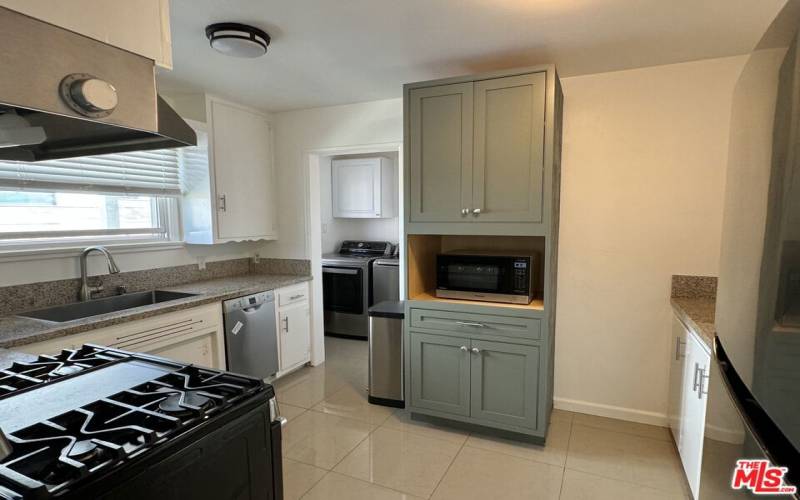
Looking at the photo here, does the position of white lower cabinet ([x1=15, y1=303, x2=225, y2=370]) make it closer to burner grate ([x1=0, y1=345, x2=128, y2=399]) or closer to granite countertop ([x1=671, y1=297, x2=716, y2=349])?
burner grate ([x1=0, y1=345, x2=128, y2=399])

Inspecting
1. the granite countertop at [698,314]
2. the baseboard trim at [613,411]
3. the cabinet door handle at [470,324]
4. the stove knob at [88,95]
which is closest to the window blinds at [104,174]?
the stove knob at [88,95]

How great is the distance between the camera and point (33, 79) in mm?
757

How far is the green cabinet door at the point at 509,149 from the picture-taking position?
2.31m

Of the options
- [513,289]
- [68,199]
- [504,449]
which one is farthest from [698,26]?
[68,199]

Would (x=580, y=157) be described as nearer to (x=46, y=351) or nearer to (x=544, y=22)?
(x=544, y=22)

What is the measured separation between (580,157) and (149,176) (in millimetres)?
3015

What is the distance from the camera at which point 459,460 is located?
2.40 metres

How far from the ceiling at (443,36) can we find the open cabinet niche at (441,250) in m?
1.12

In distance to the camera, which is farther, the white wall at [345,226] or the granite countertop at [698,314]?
the white wall at [345,226]

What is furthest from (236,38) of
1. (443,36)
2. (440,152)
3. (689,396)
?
(689,396)

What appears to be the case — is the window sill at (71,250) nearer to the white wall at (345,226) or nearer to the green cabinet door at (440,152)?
the green cabinet door at (440,152)

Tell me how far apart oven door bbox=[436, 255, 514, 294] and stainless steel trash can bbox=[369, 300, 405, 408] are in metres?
0.47

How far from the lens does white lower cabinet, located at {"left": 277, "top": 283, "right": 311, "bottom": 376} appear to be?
3398mm

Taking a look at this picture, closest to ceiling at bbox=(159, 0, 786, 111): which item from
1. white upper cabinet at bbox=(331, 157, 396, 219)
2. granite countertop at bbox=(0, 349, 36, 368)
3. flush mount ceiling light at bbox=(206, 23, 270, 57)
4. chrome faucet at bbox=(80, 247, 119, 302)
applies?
flush mount ceiling light at bbox=(206, 23, 270, 57)
